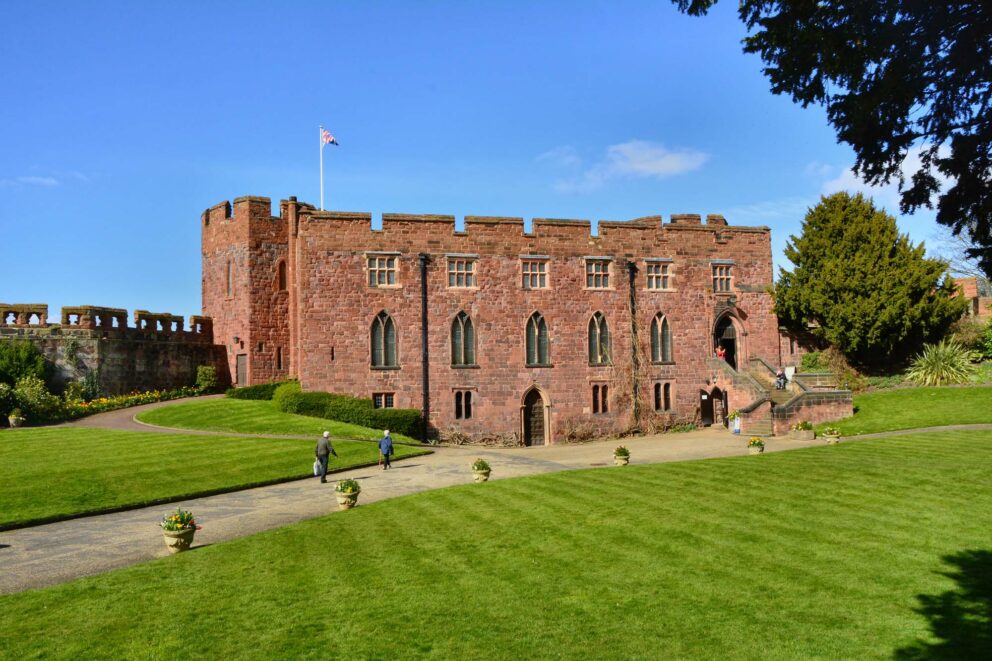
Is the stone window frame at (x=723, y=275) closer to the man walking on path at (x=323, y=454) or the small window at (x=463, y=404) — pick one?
the small window at (x=463, y=404)

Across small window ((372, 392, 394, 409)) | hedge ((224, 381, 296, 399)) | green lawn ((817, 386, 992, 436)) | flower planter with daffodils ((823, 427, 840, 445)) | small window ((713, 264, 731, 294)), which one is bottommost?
flower planter with daffodils ((823, 427, 840, 445))

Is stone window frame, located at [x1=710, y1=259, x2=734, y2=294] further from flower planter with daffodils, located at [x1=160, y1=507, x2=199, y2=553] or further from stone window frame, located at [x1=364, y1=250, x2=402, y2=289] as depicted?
flower planter with daffodils, located at [x1=160, y1=507, x2=199, y2=553]

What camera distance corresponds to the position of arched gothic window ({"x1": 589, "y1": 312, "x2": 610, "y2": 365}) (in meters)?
37.7

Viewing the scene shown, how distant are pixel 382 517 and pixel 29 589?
22.6 feet

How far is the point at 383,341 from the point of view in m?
35.2

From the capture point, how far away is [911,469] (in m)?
18.1

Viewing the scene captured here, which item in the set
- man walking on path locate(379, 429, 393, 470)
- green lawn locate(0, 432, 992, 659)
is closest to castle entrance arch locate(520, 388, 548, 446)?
man walking on path locate(379, 429, 393, 470)

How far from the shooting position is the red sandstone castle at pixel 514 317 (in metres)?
34.8

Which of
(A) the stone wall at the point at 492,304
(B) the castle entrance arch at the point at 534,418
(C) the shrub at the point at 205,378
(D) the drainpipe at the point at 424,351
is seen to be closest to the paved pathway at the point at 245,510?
(D) the drainpipe at the point at 424,351

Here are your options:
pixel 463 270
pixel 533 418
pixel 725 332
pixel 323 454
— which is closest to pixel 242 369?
pixel 463 270

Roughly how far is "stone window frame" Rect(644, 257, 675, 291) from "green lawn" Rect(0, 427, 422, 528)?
16.9m

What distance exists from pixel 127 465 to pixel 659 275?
26.8 metres

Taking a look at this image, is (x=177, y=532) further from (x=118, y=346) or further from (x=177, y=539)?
(x=118, y=346)

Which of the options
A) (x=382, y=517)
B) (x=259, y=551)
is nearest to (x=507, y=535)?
(x=382, y=517)
